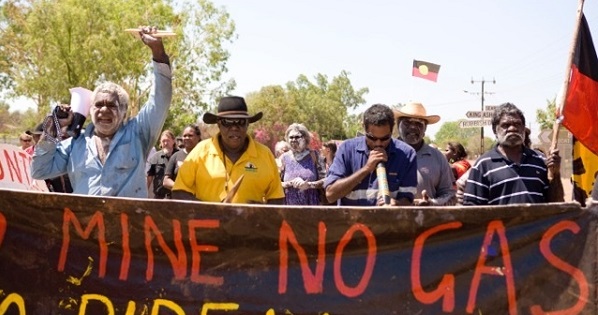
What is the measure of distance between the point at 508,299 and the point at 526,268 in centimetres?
15

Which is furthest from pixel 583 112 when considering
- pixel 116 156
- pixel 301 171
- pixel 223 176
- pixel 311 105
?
pixel 311 105

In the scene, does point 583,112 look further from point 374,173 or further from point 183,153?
point 183,153

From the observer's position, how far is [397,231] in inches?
129

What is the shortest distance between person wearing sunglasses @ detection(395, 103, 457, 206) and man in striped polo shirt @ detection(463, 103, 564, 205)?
1.82 feet

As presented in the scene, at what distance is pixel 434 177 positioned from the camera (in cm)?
517

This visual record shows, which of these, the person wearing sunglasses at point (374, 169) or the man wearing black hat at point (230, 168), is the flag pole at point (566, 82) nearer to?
the person wearing sunglasses at point (374, 169)

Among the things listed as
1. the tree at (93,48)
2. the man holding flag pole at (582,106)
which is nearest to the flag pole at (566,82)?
the man holding flag pole at (582,106)

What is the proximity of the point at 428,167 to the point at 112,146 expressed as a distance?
6.97 ft

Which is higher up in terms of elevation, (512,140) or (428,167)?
(512,140)

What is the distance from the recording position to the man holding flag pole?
4812mm

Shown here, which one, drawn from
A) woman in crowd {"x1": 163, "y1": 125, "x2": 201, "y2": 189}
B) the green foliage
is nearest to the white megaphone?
woman in crowd {"x1": 163, "y1": 125, "x2": 201, "y2": 189}

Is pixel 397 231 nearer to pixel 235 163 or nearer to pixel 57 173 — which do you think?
pixel 235 163

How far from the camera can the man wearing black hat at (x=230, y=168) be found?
4.36 metres

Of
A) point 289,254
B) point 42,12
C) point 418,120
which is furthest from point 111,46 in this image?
point 289,254
